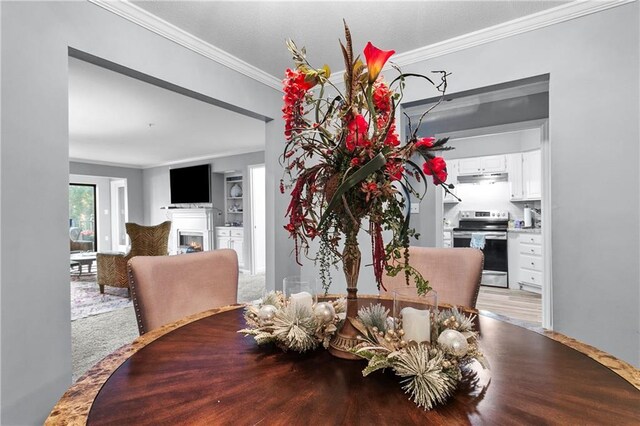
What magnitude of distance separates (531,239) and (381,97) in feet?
15.8

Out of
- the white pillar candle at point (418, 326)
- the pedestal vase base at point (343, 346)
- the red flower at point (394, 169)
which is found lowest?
the pedestal vase base at point (343, 346)

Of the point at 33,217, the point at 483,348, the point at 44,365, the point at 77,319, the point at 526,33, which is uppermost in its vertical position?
the point at 526,33

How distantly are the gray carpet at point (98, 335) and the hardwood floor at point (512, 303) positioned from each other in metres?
3.82

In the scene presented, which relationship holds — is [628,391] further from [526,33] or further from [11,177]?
[526,33]

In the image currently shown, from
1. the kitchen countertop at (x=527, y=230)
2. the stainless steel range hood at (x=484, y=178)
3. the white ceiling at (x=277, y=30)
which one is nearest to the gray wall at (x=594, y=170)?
the white ceiling at (x=277, y=30)

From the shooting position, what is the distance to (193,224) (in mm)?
7430

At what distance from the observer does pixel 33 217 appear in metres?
1.58

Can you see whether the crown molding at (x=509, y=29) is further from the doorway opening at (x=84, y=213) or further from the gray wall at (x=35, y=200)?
the doorway opening at (x=84, y=213)

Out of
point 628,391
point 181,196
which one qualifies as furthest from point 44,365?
point 181,196

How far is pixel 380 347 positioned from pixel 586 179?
2.18 metres

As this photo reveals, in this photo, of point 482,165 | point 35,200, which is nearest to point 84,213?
point 35,200

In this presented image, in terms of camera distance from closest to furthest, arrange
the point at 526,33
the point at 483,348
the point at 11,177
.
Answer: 1. the point at 483,348
2. the point at 11,177
3. the point at 526,33

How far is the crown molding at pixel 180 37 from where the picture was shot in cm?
196

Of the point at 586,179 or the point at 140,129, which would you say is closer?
the point at 586,179
